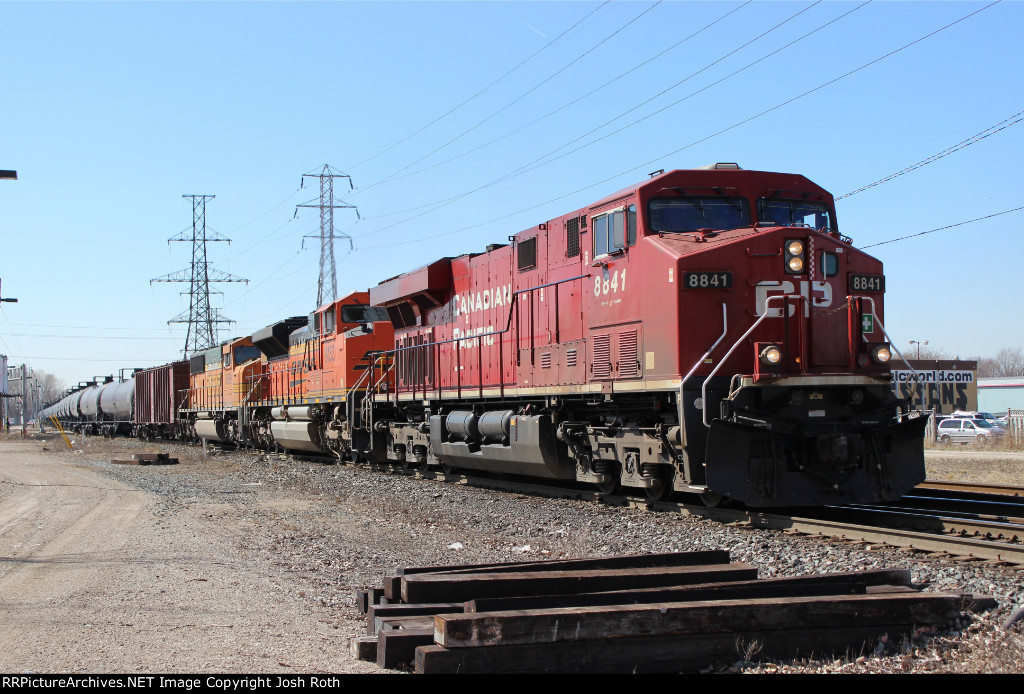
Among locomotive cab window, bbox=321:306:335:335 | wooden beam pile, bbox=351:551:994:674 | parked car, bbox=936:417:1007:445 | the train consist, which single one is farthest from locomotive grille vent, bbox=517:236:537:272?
parked car, bbox=936:417:1007:445

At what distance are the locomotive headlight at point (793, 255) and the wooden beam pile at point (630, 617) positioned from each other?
15.4 feet

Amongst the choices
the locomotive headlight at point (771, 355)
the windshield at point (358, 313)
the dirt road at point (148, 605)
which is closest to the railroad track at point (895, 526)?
the locomotive headlight at point (771, 355)

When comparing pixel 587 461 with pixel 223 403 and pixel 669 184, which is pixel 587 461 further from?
pixel 223 403

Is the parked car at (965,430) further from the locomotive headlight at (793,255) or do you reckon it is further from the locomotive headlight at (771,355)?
the locomotive headlight at (771,355)

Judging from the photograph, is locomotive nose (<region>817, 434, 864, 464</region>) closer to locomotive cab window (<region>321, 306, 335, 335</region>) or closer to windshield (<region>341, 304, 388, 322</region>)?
windshield (<region>341, 304, 388, 322</region>)

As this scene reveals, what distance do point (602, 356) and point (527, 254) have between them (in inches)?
113

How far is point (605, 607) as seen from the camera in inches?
194

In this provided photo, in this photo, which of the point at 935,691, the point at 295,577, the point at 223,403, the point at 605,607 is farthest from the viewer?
the point at 223,403

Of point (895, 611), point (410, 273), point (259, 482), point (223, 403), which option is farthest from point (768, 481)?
point (223, 403)

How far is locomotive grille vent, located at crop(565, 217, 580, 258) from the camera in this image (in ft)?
40.2

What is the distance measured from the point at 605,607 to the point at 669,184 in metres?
6.78

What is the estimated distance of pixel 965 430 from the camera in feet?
114

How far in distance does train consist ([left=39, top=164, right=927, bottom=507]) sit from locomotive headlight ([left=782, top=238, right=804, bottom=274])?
15 mm

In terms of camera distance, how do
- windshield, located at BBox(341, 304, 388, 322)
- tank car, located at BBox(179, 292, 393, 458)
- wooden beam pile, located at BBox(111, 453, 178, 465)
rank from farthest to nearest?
wooden beam pile, located at BBox(111, 453, 178, 465) < windshield, located at BBox(341, 304, 388, 322) < tank car, located at BBox(179, 292, 393, 458)
